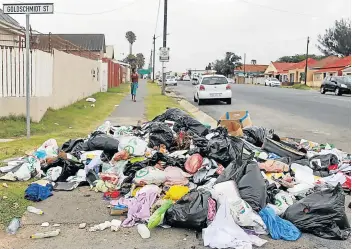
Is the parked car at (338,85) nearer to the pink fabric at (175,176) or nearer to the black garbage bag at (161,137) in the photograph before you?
the black garbage bag at (161,137)

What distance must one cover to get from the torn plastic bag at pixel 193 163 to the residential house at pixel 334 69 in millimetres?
51868

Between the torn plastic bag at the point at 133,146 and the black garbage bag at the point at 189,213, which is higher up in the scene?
the torn plastic bag at the point at 133,146

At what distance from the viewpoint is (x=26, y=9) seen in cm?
817

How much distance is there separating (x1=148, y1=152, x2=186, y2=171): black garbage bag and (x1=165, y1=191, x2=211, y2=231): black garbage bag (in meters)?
1.72

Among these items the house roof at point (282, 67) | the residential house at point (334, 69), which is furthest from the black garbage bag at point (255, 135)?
the house roof at point (282, 67)

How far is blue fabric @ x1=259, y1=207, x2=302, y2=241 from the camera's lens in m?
4.24

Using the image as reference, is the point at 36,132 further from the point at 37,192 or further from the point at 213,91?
the point at 213,91

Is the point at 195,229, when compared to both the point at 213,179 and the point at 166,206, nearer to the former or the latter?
the point at 166,206

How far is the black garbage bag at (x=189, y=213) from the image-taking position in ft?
14.1

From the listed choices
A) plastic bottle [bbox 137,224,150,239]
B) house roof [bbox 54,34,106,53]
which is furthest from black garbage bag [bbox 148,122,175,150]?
house roof [bbox 54,34,106,53]

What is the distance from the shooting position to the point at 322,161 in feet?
23.0

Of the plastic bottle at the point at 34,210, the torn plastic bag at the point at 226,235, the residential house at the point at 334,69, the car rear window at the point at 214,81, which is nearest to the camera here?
the torn plastic bag at the point at 226,235

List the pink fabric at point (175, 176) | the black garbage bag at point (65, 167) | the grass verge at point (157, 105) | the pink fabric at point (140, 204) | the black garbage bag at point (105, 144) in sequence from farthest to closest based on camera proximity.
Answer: the grass verge at point (157, 105)
the black garbage bag at point (105, 144)
the black garbage bag at point (65, 167)
the pink fabric at point (175, 176)
the pink fabric at point (140, 204)

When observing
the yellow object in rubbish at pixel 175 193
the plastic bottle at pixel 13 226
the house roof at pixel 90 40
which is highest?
the house roof at pixel 90 40
